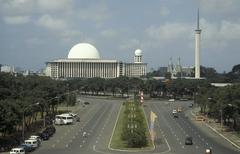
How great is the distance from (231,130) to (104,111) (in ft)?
157

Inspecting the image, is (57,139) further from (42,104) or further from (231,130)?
(231,130)

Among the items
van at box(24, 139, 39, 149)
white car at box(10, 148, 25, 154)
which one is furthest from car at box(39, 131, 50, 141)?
white car at box(10, 148, 25, 154)

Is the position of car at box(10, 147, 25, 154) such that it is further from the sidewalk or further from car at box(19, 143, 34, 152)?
A: the sidewalk

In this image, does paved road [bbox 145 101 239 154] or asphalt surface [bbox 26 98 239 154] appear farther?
paved road [bbox 145 101 239 154]

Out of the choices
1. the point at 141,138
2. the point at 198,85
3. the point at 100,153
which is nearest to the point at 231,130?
the point at 141,138

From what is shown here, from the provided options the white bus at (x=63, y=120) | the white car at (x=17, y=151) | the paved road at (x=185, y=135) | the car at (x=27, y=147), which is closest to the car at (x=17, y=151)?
the white car at (x=17, y=151)

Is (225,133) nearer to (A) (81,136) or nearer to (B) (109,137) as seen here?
(B) (109,137)

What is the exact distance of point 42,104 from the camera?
97750 mm

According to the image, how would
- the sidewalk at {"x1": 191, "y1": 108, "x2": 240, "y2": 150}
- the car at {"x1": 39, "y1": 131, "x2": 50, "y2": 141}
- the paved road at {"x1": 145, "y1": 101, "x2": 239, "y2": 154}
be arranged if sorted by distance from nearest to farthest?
the paved road at {"x1": 145, "y1": 101, "x2": 239, "y2": 154}, the car at {"x1": 39, "y1": 131, "x2": 50, "y2": 141}, the sidewalk at {"x1": 191, "y1": 108, "x2": 240, "y2": 150}

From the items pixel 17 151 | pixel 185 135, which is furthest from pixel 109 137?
pixel 17 151

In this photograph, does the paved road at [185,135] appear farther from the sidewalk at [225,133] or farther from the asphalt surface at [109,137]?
the sidewalk at [225,133]

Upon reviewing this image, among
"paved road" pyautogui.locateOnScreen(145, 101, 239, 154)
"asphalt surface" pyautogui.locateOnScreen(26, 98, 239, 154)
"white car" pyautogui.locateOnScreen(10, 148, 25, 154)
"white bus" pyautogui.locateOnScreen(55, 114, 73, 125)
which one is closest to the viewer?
Answer: "white car" pyautogui.locateOnScreen(10, 148, 25, 154)

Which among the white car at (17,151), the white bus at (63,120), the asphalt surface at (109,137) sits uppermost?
the white bus at (63,120)

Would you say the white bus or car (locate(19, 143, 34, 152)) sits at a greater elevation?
the white bus
